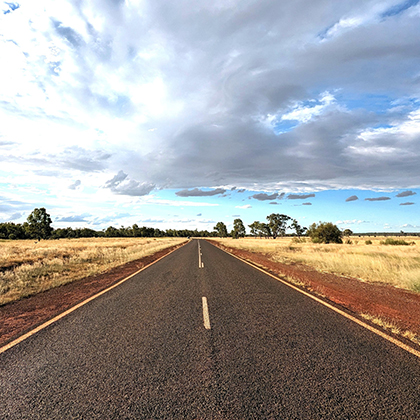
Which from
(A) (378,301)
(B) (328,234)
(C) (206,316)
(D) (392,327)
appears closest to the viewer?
(D) (392,327)

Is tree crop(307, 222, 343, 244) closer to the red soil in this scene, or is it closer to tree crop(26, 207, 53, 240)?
the red soil

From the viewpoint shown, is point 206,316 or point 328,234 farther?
point 328,234

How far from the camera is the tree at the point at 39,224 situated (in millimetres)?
69812

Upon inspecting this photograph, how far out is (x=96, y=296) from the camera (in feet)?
26.9

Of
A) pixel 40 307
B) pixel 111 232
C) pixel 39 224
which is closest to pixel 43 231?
pixel 39 224

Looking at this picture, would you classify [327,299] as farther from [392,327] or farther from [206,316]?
[206,316]

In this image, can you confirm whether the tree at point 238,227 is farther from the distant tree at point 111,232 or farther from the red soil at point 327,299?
the red soil at point 327,299

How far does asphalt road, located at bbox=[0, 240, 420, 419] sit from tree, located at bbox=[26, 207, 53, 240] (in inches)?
3027

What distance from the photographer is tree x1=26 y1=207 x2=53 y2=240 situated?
229 feet

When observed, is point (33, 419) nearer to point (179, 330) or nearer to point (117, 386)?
point (117, 386)

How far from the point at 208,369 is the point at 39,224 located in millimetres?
80744

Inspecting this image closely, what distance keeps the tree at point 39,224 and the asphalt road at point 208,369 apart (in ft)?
252

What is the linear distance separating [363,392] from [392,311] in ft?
14.6

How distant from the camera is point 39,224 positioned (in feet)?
231
